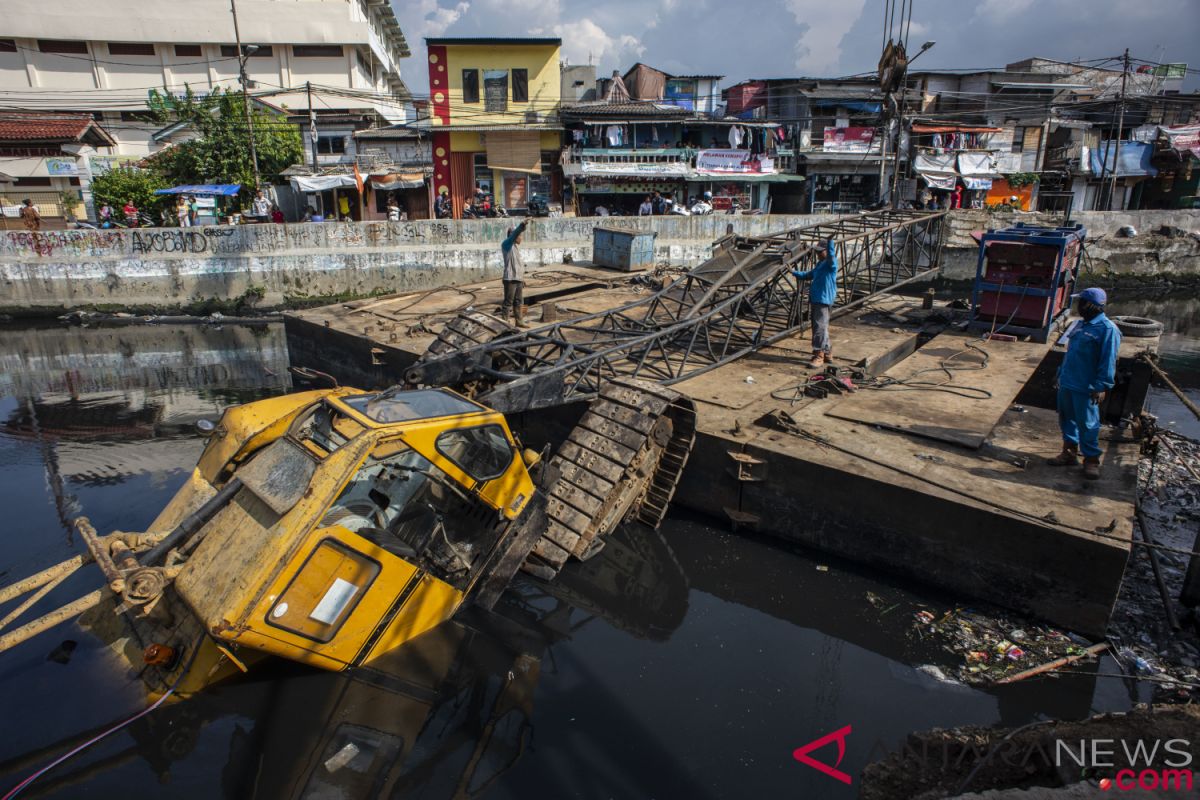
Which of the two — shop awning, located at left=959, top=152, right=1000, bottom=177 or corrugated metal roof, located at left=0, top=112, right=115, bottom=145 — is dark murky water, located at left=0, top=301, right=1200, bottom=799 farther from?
shop awning, located at left=959, top=152, right=1000, bottom=177

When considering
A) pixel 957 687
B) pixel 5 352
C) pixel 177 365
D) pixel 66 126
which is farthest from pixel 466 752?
pixel 66 126

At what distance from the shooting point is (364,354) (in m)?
12.1

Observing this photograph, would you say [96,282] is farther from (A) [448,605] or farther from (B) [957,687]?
(B) [957,687]

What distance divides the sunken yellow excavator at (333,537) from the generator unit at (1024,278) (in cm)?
763

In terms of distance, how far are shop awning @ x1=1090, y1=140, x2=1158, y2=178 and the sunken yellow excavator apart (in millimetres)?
34157

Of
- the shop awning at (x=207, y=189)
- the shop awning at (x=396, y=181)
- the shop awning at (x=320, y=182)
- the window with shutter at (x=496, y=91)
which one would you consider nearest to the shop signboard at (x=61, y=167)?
the shop awning at (x=207, y=189)

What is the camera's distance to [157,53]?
37.2 m

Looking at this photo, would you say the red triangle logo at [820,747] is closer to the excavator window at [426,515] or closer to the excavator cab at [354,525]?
the excavator cab at [354,525]

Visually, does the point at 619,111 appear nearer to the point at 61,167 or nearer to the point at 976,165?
the point at 976,165

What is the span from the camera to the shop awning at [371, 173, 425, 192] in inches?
1014

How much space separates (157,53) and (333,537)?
4482 cm

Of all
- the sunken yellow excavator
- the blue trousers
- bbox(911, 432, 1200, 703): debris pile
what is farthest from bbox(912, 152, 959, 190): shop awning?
the sunken yellow excavator

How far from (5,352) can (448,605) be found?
55.0 feet

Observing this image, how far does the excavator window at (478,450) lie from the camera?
5367mm
